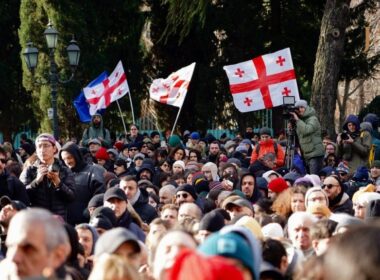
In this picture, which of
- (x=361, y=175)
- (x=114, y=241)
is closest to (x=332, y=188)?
(x=361, y=175)

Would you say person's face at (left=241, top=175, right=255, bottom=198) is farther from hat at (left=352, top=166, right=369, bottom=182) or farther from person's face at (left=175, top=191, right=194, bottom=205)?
hat at (left=352, top=166, right=369, bottom=182)

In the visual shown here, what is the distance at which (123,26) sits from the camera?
115 feet

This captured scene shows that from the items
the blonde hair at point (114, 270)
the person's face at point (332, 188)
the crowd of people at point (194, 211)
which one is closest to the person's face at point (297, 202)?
the crowd of people at point (194, 211)

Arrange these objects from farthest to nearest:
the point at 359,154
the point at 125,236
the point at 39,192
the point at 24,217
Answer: the point at 359,154
the point at 39,192
the point at 125,236
the point at 24,217

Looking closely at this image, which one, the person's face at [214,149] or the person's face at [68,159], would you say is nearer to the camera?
the person's face at [68,159]

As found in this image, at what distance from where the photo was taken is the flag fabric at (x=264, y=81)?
1961 centimetres

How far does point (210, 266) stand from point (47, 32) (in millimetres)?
19480

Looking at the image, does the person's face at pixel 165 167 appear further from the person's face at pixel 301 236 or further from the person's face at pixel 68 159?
the person's face at pixel 301 236

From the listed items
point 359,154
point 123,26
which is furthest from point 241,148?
point 123,26

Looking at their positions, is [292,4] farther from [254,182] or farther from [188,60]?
[254,182]

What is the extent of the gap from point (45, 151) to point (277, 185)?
10.5 ft

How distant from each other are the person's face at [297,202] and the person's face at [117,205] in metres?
1.57

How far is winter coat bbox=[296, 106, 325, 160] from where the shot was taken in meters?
16.6

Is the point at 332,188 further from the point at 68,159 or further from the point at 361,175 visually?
the point at 361,175
